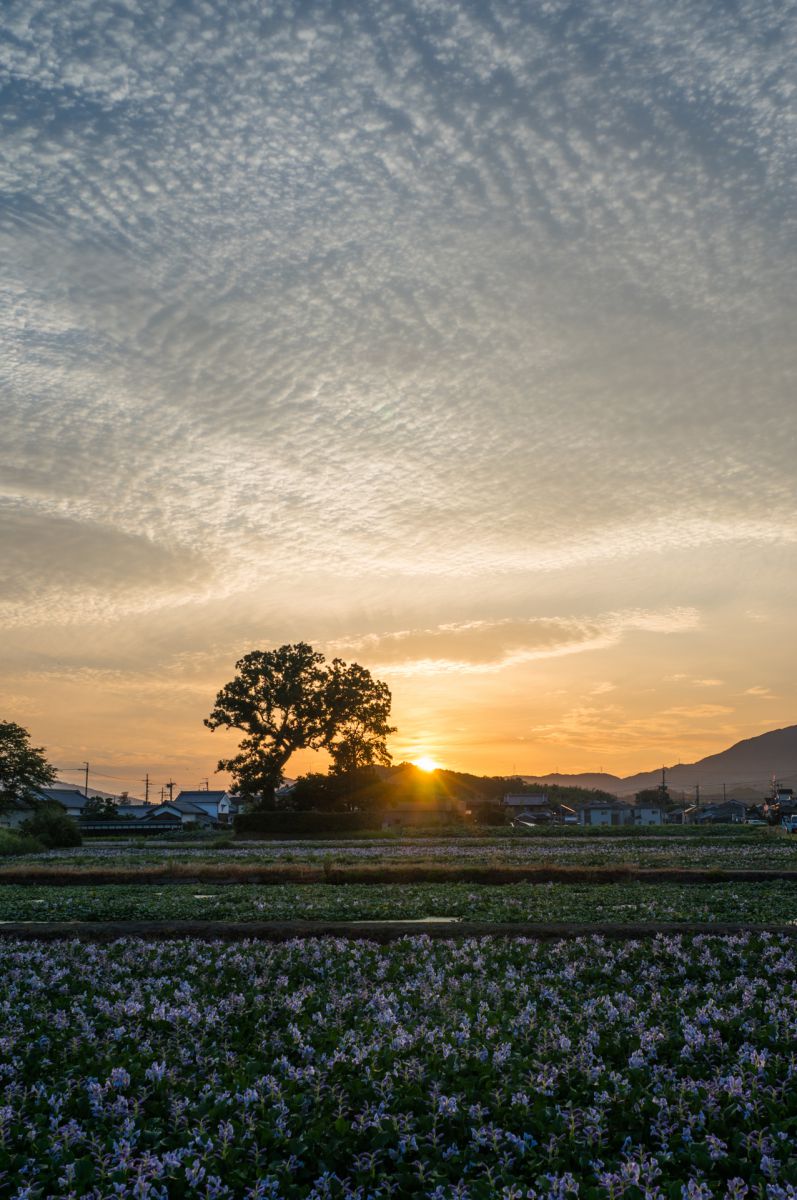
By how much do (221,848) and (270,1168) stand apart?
5844 cm

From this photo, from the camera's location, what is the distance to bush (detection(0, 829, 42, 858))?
5559cm

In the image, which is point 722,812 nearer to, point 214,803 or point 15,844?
point 214,803

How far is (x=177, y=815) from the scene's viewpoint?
13088 cm

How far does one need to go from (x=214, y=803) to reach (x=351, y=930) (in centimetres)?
15734

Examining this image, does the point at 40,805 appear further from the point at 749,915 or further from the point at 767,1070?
the point at 767,1070

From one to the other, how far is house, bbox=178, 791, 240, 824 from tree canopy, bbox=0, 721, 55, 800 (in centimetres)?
7680

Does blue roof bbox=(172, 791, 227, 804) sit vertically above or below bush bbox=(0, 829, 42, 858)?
above

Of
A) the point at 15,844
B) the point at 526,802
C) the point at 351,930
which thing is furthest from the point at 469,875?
the point at 526,802

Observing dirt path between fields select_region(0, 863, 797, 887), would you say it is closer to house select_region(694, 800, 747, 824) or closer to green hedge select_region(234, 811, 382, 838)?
green hedge select_region(234, 811, 382, 838)

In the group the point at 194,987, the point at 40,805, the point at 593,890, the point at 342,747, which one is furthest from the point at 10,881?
the point at 342,747

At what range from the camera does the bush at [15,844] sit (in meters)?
55.6

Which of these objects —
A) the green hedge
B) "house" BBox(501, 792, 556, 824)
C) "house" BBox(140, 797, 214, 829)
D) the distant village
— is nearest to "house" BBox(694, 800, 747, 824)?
the distant village

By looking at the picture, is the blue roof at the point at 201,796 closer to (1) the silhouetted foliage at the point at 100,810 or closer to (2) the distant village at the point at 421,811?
(2) the distant village at the point at 421,811

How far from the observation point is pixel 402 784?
103 meters
